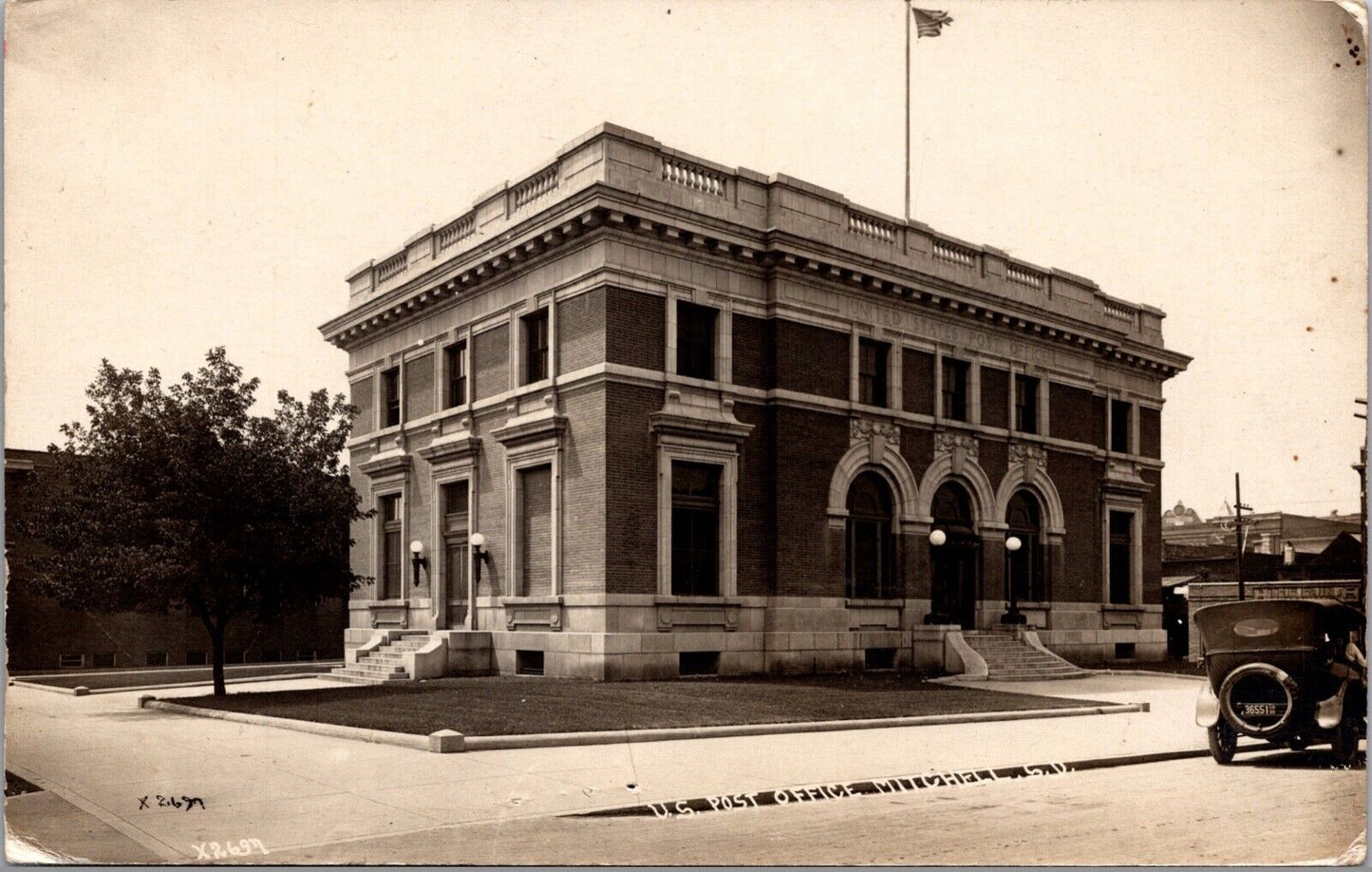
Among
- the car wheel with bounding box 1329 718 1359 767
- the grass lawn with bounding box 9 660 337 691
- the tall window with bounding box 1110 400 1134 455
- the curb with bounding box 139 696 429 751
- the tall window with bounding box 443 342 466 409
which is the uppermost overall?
the tall window with bounding box 443 342 466 409

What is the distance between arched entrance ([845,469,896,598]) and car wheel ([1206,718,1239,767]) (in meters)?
14.3

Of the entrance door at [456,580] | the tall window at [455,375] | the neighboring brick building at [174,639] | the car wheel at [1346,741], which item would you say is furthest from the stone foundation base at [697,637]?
the car wheel at [1346,741]

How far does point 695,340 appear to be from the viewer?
24.5 meters

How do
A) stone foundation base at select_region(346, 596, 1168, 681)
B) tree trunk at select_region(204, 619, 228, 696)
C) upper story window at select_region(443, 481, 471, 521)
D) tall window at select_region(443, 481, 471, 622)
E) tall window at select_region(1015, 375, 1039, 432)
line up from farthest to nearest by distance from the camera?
tall window at select_region(1015, 375, 1039, 432) < upper story window at select_region(443, 481, 471, 521) < tall window at select_region(443, 481, 471, 622) < stone foundation base at select_region(346, 596, 1168, 681) < tree trunk at select_region(204, 619, 228, 696)

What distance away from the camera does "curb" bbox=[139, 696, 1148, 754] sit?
1322 centimetres

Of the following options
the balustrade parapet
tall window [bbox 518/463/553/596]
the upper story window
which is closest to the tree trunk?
tall window [bbox 518/463/553/596]

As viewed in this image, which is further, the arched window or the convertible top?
the arched window

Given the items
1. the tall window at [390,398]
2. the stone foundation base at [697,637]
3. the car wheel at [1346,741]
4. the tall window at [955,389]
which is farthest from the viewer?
the tall window at [390,398]

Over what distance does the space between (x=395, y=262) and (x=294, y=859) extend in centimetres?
2274

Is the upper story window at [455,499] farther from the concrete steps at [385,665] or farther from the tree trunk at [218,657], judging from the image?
the tree trunk at [218,657]

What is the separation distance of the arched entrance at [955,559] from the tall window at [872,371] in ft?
9.75

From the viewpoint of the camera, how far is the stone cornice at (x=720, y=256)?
22.8 meters

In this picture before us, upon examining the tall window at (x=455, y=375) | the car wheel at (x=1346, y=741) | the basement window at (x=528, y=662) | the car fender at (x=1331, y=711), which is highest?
the tall window at (x=455, y=375)

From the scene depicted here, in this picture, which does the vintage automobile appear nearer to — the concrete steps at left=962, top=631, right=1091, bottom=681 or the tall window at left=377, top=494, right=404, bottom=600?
the concrete steps at left=962, top=631, right=1091, bottom=681
